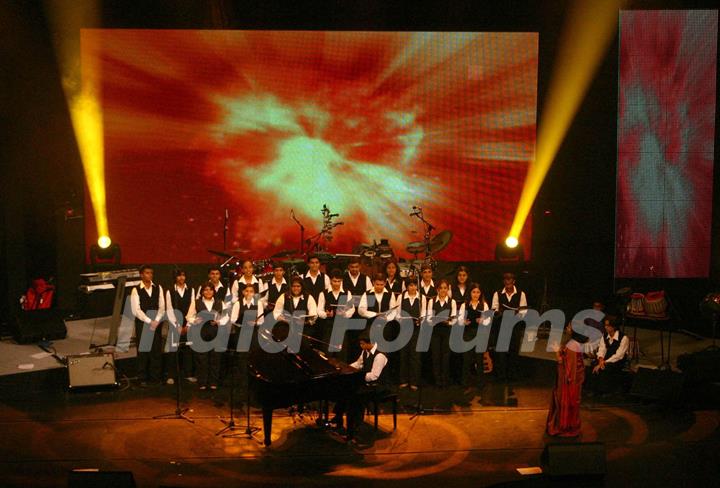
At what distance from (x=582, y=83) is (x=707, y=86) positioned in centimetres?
198

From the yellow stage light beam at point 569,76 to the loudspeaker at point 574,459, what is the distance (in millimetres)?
7036

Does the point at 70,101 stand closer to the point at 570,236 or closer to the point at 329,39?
the point at 329,39

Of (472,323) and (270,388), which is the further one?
(472,323)

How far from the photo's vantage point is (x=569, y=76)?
12211 millimetres

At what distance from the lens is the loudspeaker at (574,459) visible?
5.58 meters

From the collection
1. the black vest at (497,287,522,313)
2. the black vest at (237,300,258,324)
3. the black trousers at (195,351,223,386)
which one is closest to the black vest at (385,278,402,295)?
the black vest at (497,287,522,313)

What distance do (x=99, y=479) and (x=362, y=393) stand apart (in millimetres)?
2969

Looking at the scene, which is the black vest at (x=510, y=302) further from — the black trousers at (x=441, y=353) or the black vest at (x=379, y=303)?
the black vest at (x=379, y=303)

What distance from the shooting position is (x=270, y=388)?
6.72 metres

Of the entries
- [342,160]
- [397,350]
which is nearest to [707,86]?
[342,160]

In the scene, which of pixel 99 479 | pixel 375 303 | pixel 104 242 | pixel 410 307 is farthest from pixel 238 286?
pixel 99 479

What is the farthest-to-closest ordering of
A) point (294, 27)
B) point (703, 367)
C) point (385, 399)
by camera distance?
point (294, 27) < point (703, 367) < point (385, 399)

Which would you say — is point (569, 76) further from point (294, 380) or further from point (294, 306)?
point (294, 380)

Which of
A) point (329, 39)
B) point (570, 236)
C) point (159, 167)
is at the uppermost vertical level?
point (329, 39)
